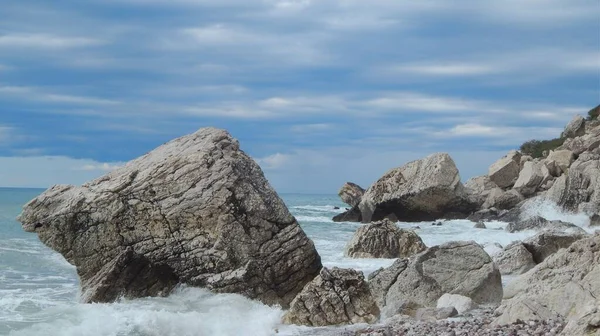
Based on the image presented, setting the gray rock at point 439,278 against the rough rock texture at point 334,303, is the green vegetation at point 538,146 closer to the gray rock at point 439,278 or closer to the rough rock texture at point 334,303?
the gray rock at point 439,278

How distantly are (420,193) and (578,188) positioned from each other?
899 centimetres

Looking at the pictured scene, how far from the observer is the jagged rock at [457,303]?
14320mm

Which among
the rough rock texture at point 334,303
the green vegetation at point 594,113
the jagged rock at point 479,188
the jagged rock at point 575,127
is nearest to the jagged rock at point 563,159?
the jagged rock at point 479,188

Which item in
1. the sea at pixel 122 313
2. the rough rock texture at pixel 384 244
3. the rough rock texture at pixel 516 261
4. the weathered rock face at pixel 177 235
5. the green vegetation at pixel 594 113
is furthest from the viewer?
the green vegetation at pixel 594 113

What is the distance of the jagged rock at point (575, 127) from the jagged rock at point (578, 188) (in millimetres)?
23875

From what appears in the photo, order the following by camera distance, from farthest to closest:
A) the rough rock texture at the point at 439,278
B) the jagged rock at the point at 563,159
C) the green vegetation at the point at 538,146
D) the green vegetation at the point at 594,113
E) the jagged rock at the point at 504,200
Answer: the green vegetation at the point at 594,113, the green vegetation at the point at 538,146, the jagged rock at the point at 563,159, the jagged rock at the point at 504,200, the rough rock texture at the point at 439,278

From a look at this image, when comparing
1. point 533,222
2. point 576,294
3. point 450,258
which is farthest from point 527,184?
point 576,294

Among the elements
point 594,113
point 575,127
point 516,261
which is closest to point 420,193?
point 575,127

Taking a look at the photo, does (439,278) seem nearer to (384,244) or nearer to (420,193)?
(384,244)

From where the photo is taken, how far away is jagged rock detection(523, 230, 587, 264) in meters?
19.5

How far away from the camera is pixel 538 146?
80.2 meters

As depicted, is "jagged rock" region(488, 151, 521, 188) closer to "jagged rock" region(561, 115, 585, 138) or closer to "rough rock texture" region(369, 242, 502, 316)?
"jagged rock" region(561, 115, 585, 138)

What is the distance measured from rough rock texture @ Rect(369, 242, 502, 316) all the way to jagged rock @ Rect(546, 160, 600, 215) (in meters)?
28.0

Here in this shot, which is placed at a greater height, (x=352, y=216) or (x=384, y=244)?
(x=384, y=244)
